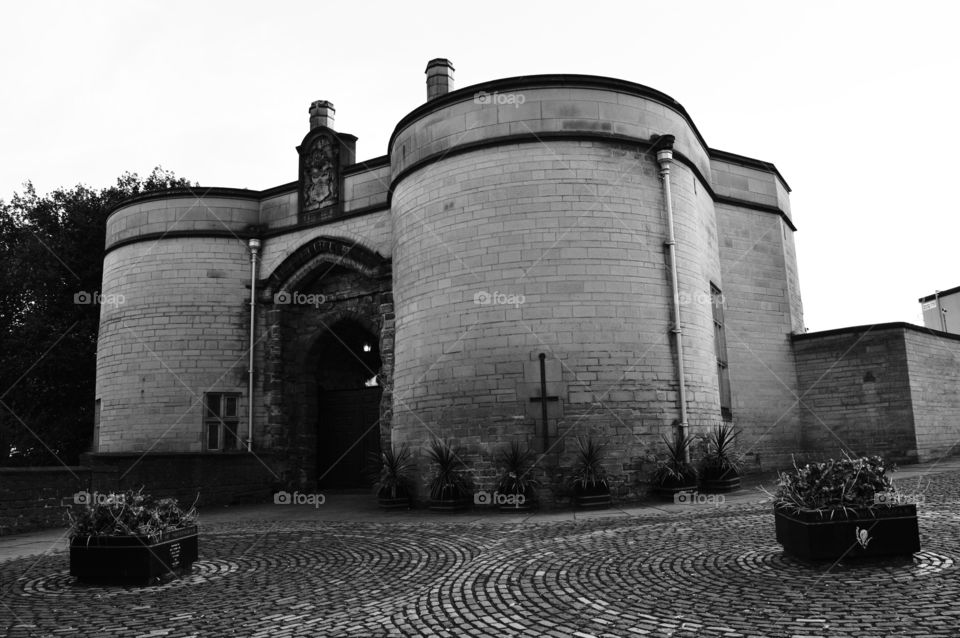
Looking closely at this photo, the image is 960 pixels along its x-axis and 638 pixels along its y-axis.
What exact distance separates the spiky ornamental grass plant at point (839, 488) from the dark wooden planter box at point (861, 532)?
6 centimetres

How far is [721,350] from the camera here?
14961 millimetres

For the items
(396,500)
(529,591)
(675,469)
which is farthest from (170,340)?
(529,591)

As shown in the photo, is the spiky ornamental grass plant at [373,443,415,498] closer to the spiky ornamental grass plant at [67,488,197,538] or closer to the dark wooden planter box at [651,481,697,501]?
the dark wooden planter box at [651,481,697,501]

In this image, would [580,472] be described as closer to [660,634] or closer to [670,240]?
[670,240]

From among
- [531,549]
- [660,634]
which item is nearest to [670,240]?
[531,549]

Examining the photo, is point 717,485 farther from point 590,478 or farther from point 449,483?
point 449,483

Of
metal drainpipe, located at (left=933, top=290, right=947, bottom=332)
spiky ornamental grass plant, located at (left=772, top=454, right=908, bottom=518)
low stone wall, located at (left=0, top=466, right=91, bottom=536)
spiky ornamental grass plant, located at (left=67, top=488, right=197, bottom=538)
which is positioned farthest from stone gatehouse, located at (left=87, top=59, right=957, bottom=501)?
metal drainpipe, located at (left=933, top=290, right=947, bottom=332)

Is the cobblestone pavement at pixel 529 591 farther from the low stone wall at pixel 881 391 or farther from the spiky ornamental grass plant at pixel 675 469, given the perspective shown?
the low stone wall at pixel 881 391

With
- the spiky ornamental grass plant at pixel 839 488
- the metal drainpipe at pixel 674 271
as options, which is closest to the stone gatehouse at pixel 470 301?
the metal drainpipe at pixel 674 271

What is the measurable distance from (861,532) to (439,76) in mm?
13541

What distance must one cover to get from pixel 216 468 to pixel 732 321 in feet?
38.3

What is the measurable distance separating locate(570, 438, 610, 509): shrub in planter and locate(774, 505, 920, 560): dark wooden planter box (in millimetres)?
5230

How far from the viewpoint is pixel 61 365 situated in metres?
20.2

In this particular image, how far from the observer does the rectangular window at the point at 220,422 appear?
1611 centimetres
